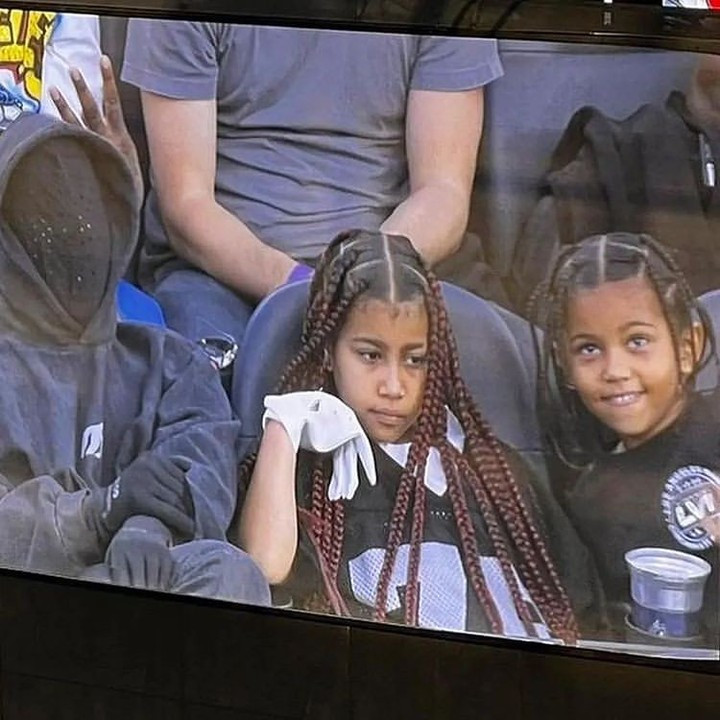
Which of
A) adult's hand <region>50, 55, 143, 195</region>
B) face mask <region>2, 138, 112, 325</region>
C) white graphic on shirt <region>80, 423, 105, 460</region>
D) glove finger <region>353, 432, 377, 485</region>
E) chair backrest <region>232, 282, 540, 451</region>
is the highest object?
adult's hand <region>50, 55, 143, 195</region>

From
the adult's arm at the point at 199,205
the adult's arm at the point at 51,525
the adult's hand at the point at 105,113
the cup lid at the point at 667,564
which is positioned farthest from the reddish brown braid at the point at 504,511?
the adult's arm at the point at 51,525

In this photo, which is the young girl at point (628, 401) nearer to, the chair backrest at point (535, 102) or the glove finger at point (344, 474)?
the chair backrest at point (535, 102)

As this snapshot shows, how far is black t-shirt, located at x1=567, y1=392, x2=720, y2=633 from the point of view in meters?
1.94

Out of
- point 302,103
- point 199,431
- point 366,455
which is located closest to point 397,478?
point 366,455

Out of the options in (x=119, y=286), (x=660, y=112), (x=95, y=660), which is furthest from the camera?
(x=95, y=660)

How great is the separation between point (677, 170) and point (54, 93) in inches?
35.7

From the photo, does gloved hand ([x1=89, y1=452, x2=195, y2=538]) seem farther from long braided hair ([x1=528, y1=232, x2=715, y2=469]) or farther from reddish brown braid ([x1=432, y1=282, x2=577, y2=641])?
long braided hair ([x1=528, y1=232, x2=715, y2=469])

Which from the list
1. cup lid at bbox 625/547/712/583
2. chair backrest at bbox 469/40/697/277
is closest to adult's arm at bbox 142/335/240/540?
chair backrest at bbox 469/40/697/277

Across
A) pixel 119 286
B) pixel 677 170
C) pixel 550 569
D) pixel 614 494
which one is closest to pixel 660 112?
pixel 677 170

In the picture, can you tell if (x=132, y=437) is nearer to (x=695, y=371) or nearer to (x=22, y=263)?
(x=22, y=263)

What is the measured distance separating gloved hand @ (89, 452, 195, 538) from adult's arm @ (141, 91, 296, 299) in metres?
0.31

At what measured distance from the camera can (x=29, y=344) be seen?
7.11 ft

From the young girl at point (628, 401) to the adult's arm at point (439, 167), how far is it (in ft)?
0.53

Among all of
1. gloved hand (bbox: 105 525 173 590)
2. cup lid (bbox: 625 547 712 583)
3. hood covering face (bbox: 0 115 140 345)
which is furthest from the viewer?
gloved hand (bbox: 105 525 173 590)
